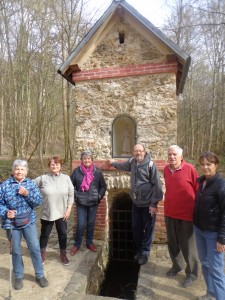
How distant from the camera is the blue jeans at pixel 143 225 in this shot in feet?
13.5

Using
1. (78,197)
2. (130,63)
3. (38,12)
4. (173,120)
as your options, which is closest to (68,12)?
(38,12)

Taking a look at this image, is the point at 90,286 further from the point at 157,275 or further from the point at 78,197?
the point at 78,197

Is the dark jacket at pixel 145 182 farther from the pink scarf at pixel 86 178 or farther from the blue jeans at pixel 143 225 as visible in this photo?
the pink scarf at pixel 86 178

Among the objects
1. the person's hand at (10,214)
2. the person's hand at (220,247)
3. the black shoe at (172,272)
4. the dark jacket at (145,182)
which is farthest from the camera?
the dark jacket at (145,182)

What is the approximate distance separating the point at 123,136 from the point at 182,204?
7.64 feet

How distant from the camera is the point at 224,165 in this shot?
14.0 metres

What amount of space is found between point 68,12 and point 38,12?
5.15 feet

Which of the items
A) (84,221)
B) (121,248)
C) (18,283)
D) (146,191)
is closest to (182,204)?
(146,191)

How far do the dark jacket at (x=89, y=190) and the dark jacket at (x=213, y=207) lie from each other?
1956mm

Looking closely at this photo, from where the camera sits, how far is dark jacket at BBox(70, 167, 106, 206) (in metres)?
4.26

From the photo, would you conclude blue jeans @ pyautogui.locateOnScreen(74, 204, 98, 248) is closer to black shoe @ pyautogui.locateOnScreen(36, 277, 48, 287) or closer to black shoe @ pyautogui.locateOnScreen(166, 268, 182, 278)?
black shoe @ pyautogui.locateOnScreen(36, 277, 48, 287)

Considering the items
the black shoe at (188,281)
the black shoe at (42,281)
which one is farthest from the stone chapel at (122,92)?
the black shoe at (42,281)

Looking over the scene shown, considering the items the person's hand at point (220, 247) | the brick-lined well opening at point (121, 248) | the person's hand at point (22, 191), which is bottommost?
the brick-lined well opening at point (121, 248)

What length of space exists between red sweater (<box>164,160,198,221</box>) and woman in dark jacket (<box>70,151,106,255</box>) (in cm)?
144
